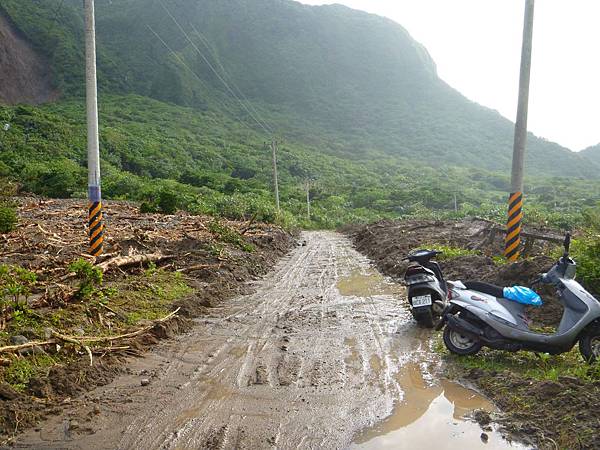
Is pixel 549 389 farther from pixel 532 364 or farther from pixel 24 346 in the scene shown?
pixel 24 346

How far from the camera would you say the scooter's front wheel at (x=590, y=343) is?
5270 mm

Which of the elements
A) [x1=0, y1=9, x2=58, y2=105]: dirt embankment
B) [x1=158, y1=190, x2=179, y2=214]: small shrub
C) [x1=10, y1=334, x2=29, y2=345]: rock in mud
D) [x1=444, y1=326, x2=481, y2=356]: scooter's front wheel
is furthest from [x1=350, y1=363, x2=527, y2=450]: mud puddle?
[x1=0, y1=9, x2=58, y2=105]: dirt embankment

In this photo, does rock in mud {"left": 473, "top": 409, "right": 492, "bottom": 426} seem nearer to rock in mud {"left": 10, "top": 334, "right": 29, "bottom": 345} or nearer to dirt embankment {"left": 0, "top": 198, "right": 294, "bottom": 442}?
dirt embankment {"left": 0, "top": 198, "right": 294, "bottom": 442}

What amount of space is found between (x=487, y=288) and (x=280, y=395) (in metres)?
2.95

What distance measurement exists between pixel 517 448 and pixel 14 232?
12876 mm

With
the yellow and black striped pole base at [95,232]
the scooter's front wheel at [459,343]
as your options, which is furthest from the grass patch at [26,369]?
the yellow and black striped pole base at [95,232]

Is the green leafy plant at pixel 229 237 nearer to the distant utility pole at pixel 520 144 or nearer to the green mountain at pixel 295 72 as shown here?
the distant utility pole at pixel 520 144

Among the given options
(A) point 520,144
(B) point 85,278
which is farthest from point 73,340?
(A) point 520,144

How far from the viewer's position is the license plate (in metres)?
7.57

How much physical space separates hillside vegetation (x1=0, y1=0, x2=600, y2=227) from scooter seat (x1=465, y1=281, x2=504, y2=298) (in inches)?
672

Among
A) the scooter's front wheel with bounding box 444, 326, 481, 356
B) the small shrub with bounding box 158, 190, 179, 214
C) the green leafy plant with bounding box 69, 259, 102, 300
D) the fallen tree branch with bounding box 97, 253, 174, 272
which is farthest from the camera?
the small shrub with bounding box 158, 190, 179, 214

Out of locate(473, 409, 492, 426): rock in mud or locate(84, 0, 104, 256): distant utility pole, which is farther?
locate(84, 0, 104, 256): distant utility pole

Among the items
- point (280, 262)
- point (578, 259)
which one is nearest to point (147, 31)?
point (280, 262)

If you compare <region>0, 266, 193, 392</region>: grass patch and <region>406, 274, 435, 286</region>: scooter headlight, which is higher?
<region>406, 274, 435, 286</region>: scooter headlight
